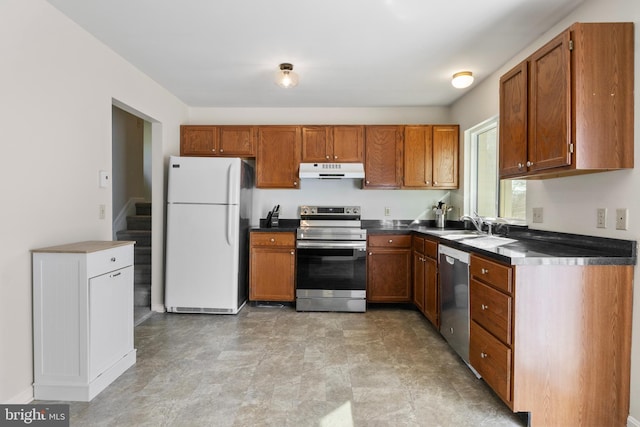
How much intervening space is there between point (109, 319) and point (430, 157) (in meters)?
3.52

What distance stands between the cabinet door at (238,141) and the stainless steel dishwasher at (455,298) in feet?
8.12

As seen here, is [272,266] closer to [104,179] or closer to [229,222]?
[229,222]

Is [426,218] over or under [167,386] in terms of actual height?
over

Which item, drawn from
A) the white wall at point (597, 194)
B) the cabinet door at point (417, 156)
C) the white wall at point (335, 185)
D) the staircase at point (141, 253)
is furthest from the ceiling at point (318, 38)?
the staircase at point (141, 253)

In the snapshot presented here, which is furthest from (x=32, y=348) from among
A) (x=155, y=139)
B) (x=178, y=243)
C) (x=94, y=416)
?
(x=155, y=139)

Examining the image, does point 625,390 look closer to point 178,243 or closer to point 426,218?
point 426,218

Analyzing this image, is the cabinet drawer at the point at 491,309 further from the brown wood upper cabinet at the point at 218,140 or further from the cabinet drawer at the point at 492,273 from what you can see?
the brown wood upper cabinet at the point at 218,140

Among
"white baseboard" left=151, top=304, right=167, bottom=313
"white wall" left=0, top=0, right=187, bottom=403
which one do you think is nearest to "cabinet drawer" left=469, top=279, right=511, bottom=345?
"white wall" left=0, top=0, right=187, bottom=403

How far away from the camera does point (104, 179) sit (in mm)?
2568

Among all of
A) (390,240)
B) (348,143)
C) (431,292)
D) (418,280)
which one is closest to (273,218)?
(348,143)

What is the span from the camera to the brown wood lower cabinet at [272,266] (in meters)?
3.70

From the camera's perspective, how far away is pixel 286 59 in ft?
9.24

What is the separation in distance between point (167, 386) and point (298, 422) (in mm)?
943

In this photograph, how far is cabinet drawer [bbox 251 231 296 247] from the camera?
12.1 ft
